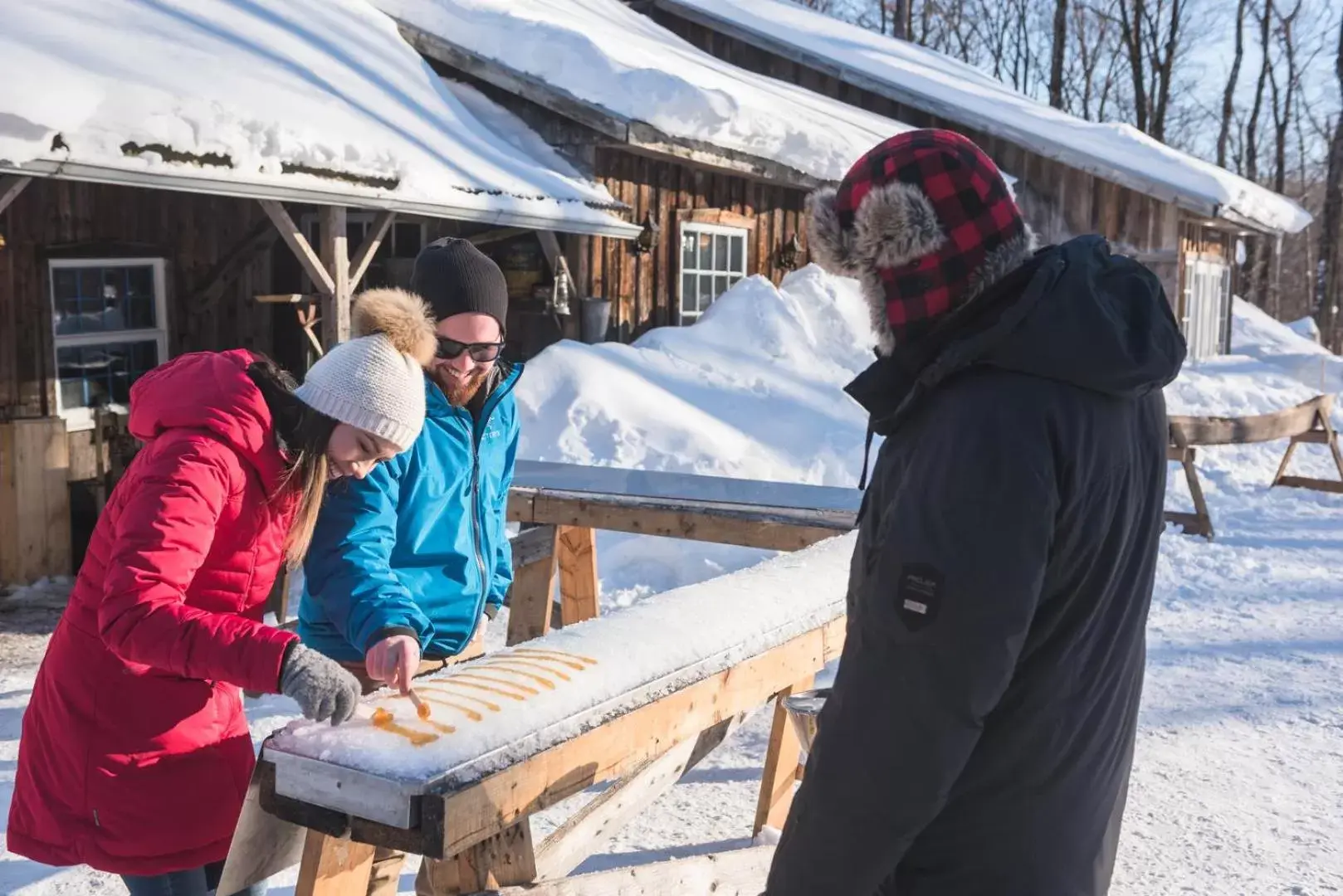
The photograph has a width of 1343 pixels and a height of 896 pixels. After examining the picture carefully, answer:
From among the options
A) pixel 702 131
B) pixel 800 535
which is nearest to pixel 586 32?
pixel 702 131

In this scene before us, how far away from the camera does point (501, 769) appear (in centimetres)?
199

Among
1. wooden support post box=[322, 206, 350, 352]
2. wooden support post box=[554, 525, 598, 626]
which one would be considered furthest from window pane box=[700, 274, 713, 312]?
wooden support post box=[554, 525, 598, 626]

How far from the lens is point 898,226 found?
1637 millimetres

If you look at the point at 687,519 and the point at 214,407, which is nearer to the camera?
the point at 214,407

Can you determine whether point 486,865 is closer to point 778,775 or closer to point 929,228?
point 929,228

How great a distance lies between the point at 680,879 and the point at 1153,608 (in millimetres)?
4786

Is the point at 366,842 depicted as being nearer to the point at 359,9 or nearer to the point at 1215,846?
the point at 1215,846

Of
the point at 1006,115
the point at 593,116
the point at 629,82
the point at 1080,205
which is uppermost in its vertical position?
the point at 1006,115

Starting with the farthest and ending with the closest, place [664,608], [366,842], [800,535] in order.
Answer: [800,535] → [664,608] → [366,842]

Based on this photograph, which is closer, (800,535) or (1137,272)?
(1137,272)

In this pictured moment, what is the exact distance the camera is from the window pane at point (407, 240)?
1086 cm

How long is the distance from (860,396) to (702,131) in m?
9.99

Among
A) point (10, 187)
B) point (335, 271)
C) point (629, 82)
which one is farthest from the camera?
point (629, 82)

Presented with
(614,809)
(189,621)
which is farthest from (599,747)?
(614,809)
